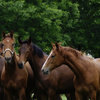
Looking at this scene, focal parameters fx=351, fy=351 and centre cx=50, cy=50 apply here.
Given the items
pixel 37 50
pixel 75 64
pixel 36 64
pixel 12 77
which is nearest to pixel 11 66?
pixel 12 77

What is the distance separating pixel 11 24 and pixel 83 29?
344 inches

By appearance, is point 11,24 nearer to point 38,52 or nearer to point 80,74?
point 38,52

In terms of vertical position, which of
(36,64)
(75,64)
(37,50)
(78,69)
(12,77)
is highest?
(75,64)

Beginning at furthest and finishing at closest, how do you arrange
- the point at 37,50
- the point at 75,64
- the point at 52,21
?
the point at 52,21 < the point at 37,50 < the point at 75,64

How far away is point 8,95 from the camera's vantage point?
11375 mm

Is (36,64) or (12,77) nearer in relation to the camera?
(12,77)

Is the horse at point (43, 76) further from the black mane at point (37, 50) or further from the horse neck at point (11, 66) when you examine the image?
the horse neck at point (11, 66)

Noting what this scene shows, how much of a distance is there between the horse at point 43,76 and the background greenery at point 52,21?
12645 millimetres

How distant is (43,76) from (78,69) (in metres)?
1.57

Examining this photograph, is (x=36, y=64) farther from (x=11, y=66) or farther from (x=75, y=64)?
(x=75, y=64)

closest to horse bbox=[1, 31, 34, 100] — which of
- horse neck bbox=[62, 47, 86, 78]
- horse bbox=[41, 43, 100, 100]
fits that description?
horse bbox=[41, 43, 100, 100]

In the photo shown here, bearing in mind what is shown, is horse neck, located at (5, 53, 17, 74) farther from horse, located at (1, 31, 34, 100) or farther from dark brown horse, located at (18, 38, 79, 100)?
dark brown horse, located at (18, 38, 79, 100)

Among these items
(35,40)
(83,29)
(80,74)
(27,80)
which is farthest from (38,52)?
(83,29)

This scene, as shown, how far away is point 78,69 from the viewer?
10.3 meters
